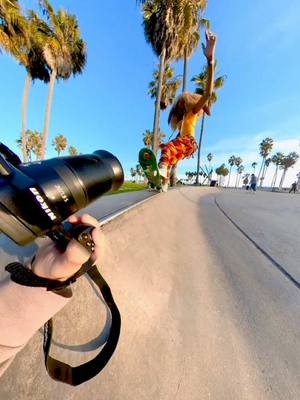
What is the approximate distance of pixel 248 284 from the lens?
1045mm

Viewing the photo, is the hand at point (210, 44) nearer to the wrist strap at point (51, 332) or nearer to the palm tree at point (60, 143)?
the wrist strap at point (51, 332)

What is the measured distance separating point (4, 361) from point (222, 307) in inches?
33.8

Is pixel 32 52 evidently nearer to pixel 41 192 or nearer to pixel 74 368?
pixel 41 192

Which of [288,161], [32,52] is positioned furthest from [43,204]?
[288,161]

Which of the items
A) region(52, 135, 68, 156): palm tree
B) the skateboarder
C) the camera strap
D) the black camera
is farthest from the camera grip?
region(52, 135, 68, 156): palm tree

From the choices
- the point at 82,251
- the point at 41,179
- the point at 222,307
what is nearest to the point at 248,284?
the point at 222,307

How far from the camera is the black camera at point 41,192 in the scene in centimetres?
40

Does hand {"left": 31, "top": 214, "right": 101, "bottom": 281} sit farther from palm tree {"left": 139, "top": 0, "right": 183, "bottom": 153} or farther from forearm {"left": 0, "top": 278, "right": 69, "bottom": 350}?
palm tree {"left": 139, "top": 0, "right": 183, "bottom": 153}

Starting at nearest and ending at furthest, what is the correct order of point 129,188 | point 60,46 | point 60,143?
point 129,188 → point 60,46 → point 60,143

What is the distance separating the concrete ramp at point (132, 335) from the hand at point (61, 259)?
17cm

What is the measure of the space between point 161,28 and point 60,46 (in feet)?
19.6

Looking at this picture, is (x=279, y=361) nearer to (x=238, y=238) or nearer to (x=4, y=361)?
(x=4, y=361)

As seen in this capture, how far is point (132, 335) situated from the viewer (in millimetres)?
702

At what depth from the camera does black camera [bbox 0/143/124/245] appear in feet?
1.32
